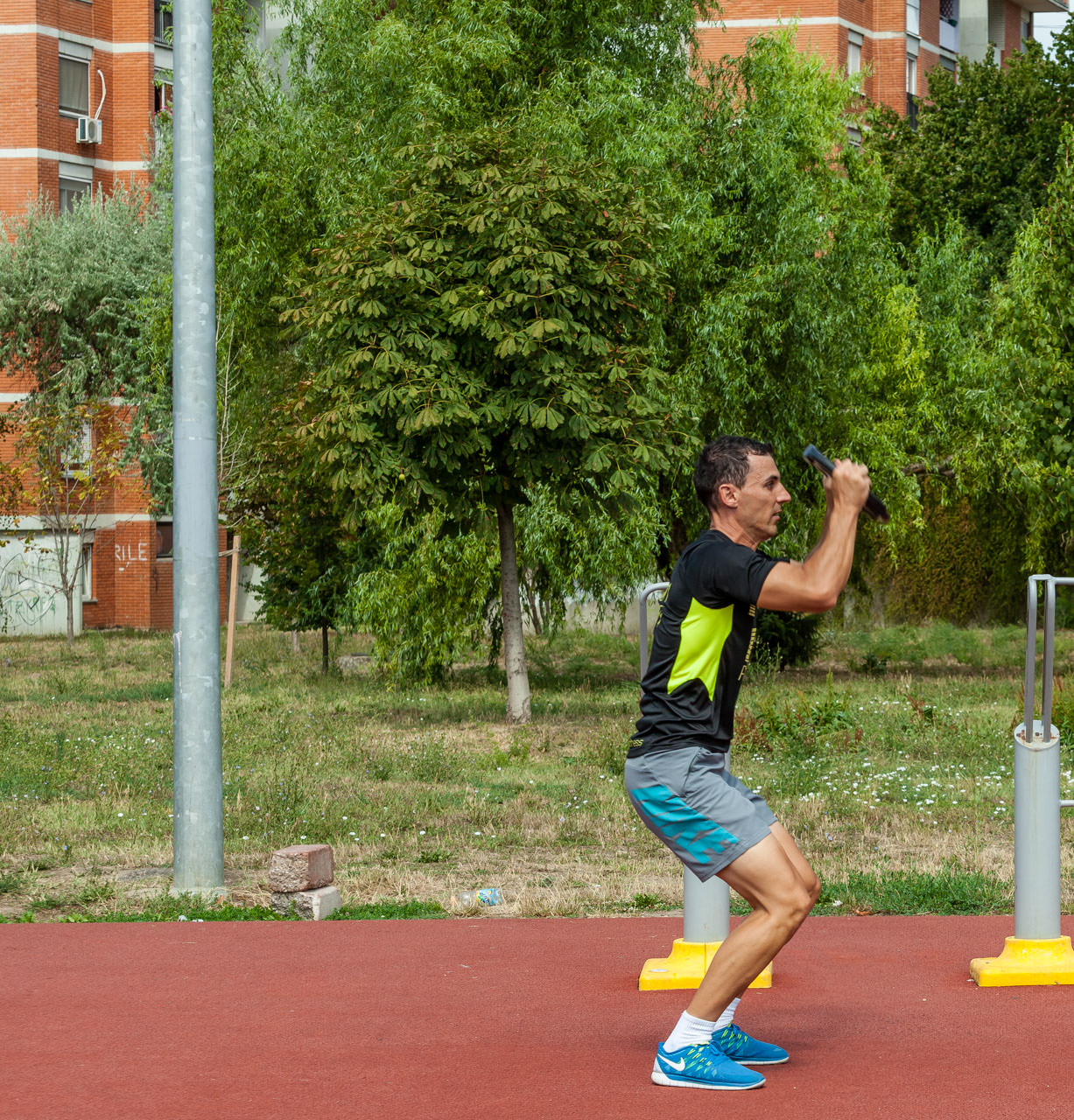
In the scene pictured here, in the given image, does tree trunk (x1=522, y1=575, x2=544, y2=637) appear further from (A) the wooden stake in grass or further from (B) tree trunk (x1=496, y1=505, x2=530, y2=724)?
(A) the wooden stake in grass

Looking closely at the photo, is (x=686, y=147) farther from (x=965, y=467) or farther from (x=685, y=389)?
(x=965, y=467)

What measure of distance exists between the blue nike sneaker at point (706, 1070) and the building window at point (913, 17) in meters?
44.9

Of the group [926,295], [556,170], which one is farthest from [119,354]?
[556,170]

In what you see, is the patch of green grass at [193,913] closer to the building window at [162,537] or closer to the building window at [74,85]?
the building window at [162,537]

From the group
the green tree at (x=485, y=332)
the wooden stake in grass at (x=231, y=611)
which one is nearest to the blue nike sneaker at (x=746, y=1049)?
the green tree at (x=485, y=332)

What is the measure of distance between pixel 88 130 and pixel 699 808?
3889 cm

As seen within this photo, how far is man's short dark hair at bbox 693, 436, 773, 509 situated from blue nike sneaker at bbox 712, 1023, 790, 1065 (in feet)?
5.49

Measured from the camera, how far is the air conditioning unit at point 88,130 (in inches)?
1559

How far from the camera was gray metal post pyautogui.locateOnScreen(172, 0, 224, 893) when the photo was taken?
8.06 meters

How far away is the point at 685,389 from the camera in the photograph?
19.1m

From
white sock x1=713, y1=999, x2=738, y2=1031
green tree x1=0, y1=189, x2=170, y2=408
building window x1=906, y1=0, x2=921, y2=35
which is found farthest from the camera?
building window x1=906, y1=0, x2=921, y2=35

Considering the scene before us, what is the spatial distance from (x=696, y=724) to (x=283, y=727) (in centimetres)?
1146

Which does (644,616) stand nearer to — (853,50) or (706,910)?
(706,910)

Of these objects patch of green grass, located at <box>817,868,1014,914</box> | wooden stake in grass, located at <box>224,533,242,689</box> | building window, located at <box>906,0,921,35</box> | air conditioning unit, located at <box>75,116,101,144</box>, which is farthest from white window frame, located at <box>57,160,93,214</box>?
patch of green grass, located at <box>817,868,1014,914</box>
